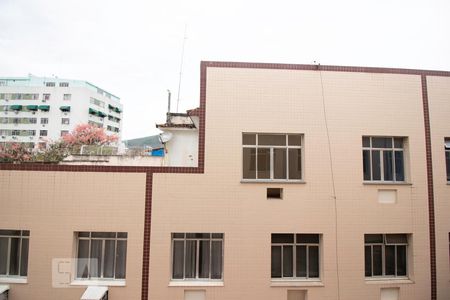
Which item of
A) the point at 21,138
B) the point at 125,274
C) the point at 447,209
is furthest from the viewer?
the point at 21,138

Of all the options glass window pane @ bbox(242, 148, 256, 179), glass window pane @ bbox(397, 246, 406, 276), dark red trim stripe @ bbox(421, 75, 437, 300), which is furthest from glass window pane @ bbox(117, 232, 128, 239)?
dark red trim stripe @ bbox(421, 75, 437, 300)

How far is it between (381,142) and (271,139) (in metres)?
3.70

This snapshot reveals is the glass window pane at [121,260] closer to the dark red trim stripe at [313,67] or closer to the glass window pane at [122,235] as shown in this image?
the glass window pane at [122,235]

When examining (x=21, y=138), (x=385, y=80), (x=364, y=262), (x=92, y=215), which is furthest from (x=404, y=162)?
(x=21, y=138)

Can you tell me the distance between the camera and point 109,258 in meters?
8.98

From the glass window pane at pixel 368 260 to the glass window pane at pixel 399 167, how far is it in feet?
8.13

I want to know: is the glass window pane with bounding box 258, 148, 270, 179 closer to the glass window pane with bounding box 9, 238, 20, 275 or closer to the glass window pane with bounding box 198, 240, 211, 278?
the glass window pane with bounding box 198, 240, 211, 278

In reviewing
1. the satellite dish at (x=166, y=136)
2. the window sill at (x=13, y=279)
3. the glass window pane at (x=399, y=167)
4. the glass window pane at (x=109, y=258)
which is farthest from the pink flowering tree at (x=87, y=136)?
the glass window pane at (x=399, y=167)

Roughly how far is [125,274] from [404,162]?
31.4ft

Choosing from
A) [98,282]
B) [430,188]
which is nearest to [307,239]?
[430,188]

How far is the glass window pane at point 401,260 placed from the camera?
9.41 m

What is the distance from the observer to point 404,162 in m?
9.70

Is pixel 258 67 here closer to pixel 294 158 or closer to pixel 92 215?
pixel 294 158

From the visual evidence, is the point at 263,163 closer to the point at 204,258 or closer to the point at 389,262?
the point at 204,258
